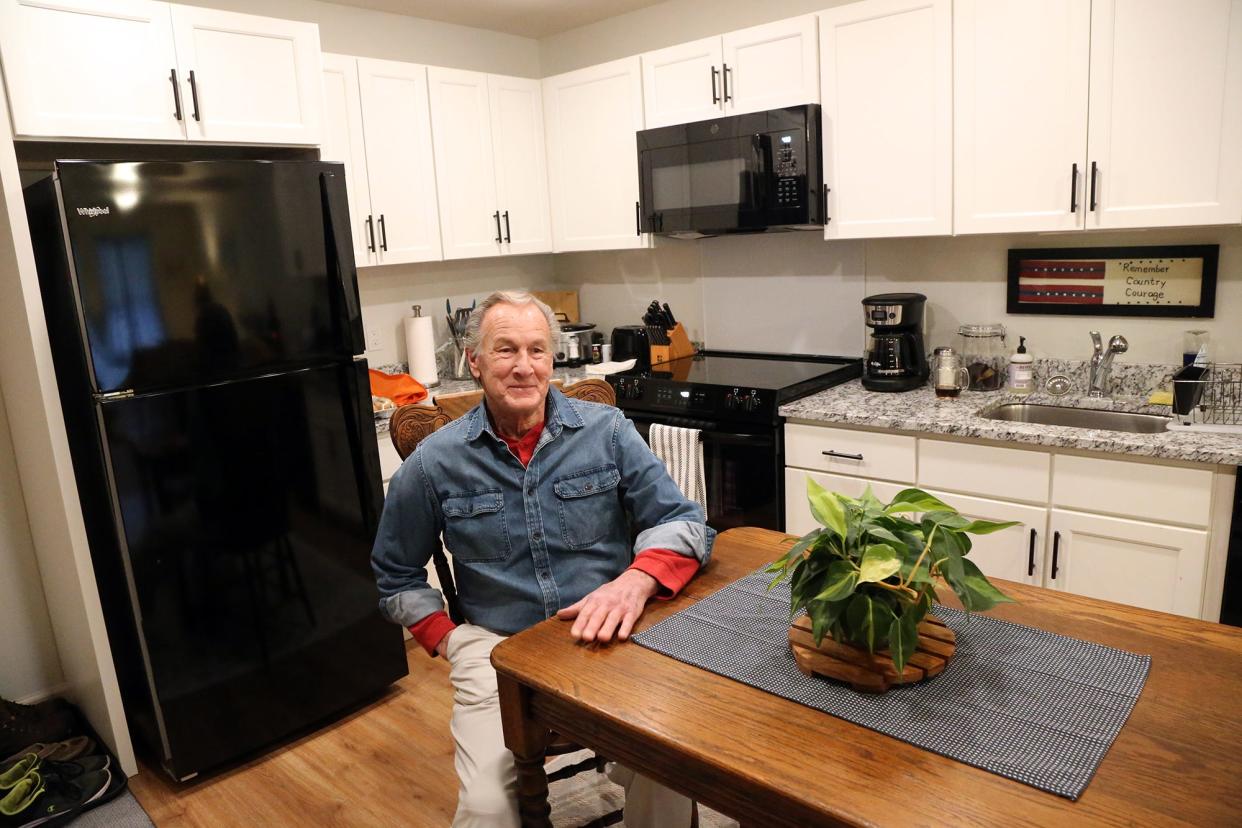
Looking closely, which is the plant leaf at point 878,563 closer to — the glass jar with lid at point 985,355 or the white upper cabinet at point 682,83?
the glass jar with lid at point 985,355

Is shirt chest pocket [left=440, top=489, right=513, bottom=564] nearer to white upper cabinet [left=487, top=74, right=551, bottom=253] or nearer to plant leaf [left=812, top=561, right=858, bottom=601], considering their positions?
plant leaf [left=812, top=561, right=858, bottom=601]

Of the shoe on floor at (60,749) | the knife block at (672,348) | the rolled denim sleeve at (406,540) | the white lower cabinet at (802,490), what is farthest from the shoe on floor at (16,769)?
the knife block at (672,348)

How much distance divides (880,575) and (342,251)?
2.01 metres

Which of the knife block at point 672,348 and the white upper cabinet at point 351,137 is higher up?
the white upper cabinet at point 351,137

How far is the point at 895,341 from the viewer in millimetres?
3031

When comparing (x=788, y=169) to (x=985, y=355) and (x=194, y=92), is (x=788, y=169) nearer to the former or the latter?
(x=985, y=355)

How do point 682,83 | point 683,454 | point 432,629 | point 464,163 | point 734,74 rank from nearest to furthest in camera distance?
point 432,629, point 683,454, point 734,74, point 682,83, point 464,163

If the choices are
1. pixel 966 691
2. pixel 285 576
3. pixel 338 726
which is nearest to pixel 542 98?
pixel 285 576

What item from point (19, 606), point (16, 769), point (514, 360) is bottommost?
point (16, 769)

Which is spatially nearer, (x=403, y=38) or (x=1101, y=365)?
(x=1101, y=365)

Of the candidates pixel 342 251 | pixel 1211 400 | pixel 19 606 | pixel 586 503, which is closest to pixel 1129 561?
pixel 1211 400

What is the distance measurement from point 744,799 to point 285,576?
6.19 feet

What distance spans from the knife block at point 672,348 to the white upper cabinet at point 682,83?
89 centimetres

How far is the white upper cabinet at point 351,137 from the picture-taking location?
10.3 ft
